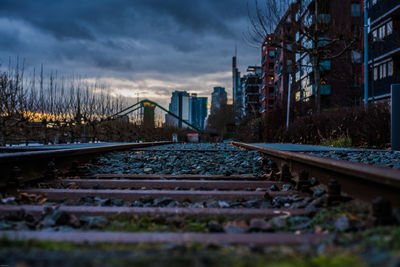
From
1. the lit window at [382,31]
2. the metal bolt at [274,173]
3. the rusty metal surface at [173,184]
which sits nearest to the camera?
the rusty metal surface at [173,184]

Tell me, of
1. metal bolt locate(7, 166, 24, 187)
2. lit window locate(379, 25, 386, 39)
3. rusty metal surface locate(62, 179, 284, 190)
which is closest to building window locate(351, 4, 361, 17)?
lit window locate(379, 25, 386, 39)

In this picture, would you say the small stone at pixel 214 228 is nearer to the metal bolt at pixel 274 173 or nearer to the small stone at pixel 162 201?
the small stone at pixel 162 201

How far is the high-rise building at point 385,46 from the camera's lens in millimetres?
28188

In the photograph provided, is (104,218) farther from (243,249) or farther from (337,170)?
(337,170)

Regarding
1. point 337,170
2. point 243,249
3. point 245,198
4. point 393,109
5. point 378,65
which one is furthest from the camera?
point 378,65

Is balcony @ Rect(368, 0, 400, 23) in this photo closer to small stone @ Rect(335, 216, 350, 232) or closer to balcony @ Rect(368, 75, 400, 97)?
balcony @ Rect(368, 75, 400, 97)

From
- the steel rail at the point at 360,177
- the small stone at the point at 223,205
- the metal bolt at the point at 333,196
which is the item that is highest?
the steel rail at the point at 360,177

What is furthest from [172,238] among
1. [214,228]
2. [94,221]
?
[94,221]

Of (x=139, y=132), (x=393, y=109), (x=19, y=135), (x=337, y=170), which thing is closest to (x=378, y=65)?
(x=139, y=132)

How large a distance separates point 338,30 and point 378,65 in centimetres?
1591

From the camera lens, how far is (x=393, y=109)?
7789mm

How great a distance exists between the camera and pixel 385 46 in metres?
29.4

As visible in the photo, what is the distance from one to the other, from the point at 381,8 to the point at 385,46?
3695 millimetres

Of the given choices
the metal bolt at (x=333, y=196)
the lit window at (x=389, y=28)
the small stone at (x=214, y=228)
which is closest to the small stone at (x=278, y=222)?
the small stone at (x=214, y=228)
